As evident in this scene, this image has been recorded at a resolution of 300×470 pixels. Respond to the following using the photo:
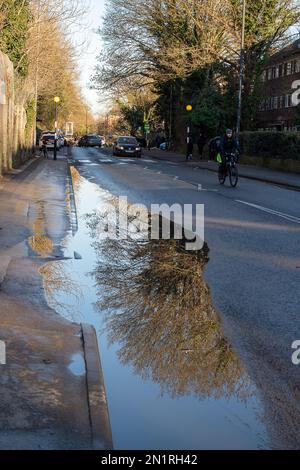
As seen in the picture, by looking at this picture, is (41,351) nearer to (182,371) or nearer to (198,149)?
(182,371)

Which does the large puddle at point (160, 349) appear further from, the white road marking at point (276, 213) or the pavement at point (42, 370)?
the white road marking at point (276, 213)

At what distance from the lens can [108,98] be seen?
53438 mm

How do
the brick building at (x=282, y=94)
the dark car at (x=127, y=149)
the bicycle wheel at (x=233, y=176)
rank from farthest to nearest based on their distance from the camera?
the brick building at (x=282, y=94) < the dark car at (x=127, y=149) < the bicycle wheel at (x=233, y=176)

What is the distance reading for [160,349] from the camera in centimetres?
522

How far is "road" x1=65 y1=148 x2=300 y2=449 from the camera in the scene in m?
4.33

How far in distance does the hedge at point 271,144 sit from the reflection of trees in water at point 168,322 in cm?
2289

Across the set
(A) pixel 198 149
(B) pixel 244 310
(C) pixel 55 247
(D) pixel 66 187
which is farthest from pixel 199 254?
(A) pixel 198 149

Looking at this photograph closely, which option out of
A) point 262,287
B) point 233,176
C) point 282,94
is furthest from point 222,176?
point 282,94

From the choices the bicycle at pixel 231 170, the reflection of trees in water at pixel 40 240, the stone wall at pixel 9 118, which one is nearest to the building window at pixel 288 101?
the stone wall at pixel 9 118

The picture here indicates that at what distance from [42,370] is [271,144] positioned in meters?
30.9

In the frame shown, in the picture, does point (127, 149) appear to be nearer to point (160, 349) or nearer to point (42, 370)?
point (160, 349)

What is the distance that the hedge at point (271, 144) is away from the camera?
102ft

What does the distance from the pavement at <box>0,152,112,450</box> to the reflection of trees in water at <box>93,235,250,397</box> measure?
0.42m
